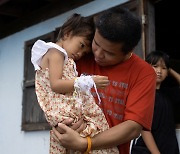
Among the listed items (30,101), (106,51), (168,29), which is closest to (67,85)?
(106,51)

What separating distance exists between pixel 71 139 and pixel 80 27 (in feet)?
2.17

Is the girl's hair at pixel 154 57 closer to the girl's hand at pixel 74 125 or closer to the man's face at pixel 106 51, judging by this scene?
the man's face at pixel 106 51

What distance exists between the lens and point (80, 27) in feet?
6.78

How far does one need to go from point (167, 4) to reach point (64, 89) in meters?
3.84

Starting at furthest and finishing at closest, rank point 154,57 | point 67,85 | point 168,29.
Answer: point 168,29
point 154,57
point 67,85

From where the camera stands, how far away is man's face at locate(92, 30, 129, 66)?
1.79 metres

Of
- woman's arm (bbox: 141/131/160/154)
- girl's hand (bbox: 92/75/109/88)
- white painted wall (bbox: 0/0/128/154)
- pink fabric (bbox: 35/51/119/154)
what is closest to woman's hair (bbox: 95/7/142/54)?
girl's hand (bbox: 92/75/109/88)

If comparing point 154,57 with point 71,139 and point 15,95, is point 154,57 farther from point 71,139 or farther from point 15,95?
point 15,95

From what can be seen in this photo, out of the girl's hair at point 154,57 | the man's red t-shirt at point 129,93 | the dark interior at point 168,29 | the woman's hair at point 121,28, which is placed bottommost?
the man's red t-shirt at point 129,93

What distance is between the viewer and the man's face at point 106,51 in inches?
70.5

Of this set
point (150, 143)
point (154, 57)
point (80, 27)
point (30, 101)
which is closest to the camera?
point (80, 27)

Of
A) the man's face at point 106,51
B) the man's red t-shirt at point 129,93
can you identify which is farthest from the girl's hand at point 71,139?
the man's face at point 106,51

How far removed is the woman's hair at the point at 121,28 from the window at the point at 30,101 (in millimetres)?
3403

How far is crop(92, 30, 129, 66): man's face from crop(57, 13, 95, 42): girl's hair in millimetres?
214
